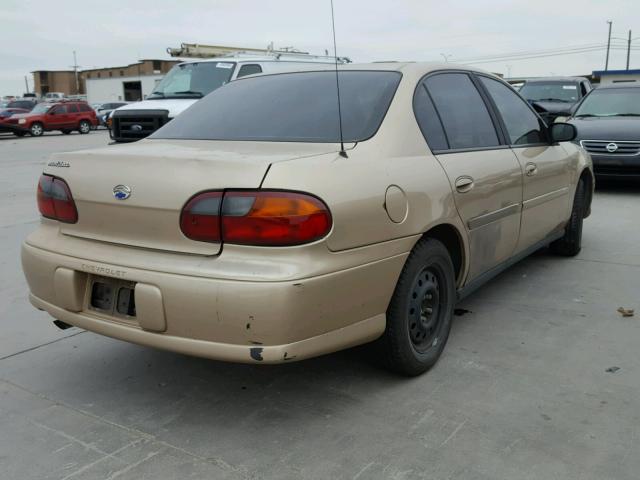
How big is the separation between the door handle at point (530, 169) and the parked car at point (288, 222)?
29 centimetres

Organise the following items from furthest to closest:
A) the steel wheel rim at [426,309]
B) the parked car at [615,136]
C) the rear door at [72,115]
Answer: the rear door at [72,115], the parked car at [615,136], the steel wheel rim at [426,309]

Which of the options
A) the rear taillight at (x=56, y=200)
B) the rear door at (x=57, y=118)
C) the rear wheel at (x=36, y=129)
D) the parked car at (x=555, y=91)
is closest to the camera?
the rear taillight at (x=56, y=200)

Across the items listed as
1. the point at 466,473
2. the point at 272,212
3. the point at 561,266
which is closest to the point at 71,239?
the point at 272,212

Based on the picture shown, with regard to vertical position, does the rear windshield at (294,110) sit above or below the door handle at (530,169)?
above

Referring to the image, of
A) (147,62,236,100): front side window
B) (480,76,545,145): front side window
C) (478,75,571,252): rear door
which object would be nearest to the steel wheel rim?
(478,75,571,252): rear door

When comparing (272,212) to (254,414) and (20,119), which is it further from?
(20,119)

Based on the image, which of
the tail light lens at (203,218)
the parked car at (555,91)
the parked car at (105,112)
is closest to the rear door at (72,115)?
the parked car at (105,112)

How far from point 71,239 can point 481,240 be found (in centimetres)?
219

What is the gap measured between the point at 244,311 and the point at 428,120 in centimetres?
160

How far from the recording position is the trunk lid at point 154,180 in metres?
2.63

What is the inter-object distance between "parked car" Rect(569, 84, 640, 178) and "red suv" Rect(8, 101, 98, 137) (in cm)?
2497

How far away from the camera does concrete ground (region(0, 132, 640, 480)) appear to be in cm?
256

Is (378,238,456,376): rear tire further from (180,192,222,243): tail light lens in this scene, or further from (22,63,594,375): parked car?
(180,192,222,243): tail light lens

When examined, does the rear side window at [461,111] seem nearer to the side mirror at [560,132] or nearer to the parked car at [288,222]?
the parked car at [288,222]
